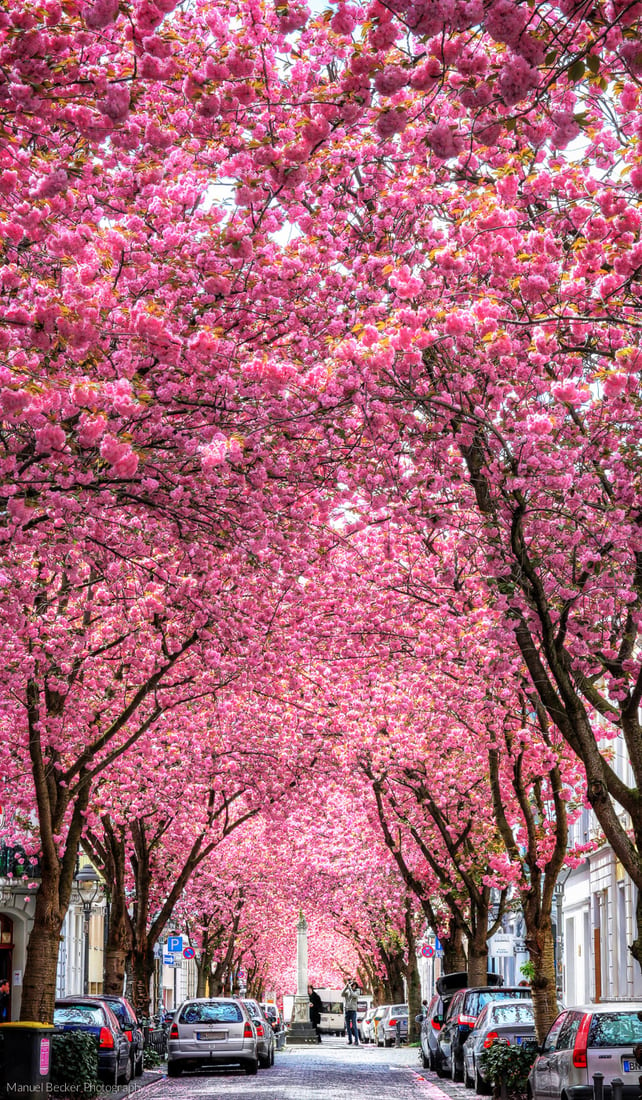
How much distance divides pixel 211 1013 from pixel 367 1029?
34506 millimetres

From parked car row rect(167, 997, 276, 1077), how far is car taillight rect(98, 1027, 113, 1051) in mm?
5234

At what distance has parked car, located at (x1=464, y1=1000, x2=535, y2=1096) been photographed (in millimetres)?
20250

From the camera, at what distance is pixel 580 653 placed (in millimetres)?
14469

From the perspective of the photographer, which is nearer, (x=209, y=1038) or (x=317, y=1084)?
(x=317, y=1084)

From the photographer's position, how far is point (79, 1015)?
2161 centimetres

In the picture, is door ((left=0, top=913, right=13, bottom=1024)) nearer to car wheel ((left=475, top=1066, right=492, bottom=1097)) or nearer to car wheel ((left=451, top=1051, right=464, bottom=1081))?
car wheel ((left=451, top=1051, right=464, bottom=1081))

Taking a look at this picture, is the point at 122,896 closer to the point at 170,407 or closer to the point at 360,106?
the point at 170,407

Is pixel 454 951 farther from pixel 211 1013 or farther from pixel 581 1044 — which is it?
pixel 581 1044

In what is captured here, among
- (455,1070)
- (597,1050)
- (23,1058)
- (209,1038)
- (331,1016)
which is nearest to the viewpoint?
(597,1050)

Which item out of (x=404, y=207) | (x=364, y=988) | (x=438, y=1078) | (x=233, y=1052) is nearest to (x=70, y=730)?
(x=233, y=1052)

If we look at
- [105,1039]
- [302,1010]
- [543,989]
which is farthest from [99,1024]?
[302,1010]

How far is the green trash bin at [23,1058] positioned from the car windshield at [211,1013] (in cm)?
1147

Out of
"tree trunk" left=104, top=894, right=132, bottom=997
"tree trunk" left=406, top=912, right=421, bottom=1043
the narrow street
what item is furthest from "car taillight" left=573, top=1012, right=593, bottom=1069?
"tree trunk" left=406, top=912, right=421, bottom=1043

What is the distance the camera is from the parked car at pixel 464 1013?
24.0 metres
